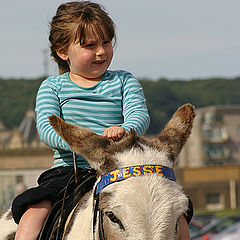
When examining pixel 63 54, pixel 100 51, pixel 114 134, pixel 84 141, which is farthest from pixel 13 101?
pixel 84 141

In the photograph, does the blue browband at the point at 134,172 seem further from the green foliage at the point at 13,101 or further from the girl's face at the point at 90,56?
the green foliage at the point at 13,101

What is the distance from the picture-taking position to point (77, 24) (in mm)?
6125

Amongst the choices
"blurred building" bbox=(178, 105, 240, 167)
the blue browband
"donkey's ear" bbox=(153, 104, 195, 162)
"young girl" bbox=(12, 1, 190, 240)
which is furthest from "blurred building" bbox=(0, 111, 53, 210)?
the blue browband

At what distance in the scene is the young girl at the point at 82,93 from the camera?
5848 millimetres

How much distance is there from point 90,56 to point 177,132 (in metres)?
1.17

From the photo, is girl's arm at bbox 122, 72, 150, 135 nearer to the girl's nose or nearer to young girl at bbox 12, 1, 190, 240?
young girl at bbox 12, 1, 190, 240

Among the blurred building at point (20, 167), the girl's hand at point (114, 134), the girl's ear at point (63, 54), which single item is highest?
the girl's ear at point (63, 54)

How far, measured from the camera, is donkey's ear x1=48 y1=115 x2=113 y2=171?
503 centimetres

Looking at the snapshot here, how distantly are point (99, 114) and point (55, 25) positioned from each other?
0.89 metres

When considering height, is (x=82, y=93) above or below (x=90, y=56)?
below

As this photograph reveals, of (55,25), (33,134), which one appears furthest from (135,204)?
(33,134)

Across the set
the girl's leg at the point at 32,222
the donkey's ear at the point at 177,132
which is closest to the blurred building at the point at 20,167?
the girl's leg at the point at 32,222

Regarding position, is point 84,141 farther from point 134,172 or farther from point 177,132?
point 177,132

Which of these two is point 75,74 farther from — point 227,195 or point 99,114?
point 227,195
